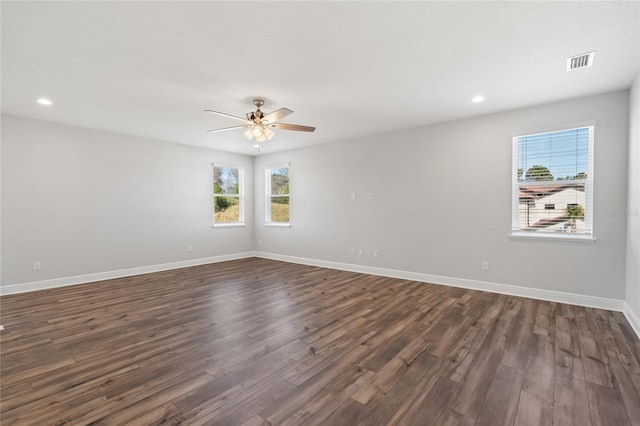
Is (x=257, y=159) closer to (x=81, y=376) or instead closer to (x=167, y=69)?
(x=167, y=69)

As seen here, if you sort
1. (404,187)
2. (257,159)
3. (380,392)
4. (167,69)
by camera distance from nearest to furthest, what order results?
(380,392) < (167,69) < (404,187) < (257,159)

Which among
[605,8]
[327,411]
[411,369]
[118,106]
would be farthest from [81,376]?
[605,8]

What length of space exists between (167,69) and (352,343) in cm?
319

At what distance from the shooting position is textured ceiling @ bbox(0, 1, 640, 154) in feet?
6.81

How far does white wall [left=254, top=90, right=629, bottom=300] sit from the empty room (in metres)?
0.03

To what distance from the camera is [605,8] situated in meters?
2.03

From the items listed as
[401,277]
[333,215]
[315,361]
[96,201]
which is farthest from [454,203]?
[96,201]

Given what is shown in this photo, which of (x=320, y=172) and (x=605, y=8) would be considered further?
(x=320, y=172)

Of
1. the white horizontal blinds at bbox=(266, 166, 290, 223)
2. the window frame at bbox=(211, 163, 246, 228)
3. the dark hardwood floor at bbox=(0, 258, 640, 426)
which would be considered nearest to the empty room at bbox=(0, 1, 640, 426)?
the dark hardwood floor at bbox=(0, 258, 640, 426)

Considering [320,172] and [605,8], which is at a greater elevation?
[605,8]

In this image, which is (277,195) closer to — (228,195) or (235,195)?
(235,195)

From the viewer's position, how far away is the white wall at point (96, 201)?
172 inches

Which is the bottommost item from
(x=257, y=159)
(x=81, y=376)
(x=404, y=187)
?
(x=81, y=376)

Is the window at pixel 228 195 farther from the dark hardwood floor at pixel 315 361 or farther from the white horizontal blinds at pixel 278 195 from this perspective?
the dark hardwood floor at pixel 315 361
